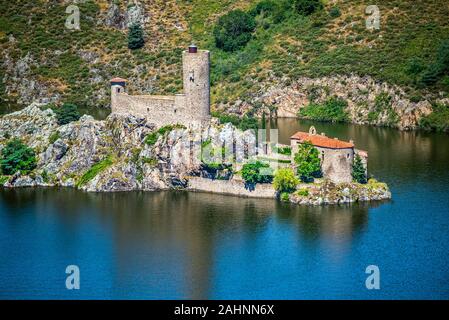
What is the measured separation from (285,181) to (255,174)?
8.56 feet

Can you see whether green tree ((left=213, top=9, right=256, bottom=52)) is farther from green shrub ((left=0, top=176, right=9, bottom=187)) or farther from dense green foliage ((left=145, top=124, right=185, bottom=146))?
green shrub ((left=0, top=176, right=9, bottom=187))

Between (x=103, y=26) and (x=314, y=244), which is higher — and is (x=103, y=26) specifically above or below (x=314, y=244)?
above

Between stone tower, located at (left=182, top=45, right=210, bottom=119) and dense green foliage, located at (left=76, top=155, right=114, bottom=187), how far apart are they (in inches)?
341

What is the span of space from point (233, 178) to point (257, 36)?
53553mm

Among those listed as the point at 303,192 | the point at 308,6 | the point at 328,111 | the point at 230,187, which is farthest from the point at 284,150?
the point at 308,6

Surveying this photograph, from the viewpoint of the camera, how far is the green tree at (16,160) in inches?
4596

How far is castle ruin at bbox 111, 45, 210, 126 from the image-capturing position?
113 m

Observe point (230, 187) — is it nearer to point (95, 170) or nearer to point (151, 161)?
point (151, 161)

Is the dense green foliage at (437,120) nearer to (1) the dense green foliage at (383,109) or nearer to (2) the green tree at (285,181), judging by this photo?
(1) the dense green foliage at (383,109)

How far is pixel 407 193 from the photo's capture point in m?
112

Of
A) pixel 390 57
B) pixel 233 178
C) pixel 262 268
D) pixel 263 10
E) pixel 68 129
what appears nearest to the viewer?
pixel 262 268

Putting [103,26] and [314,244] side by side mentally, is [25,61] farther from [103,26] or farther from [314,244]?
[314,244]

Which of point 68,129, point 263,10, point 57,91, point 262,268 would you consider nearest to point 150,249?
point 262,268

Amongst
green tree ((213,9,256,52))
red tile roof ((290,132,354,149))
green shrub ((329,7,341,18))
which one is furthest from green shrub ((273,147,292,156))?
green shrub ((329,7,341,18))
